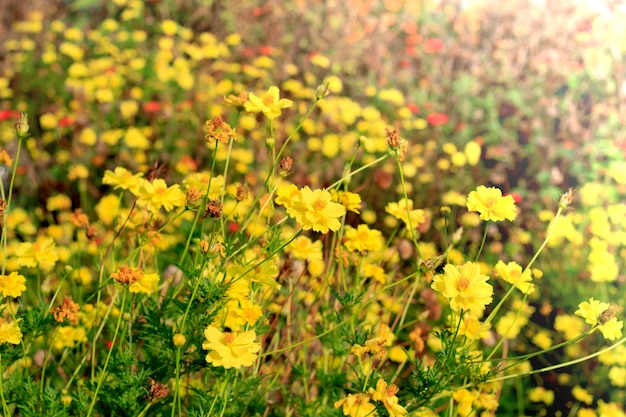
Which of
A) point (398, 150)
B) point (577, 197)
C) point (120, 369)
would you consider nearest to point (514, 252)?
point (577, 197)

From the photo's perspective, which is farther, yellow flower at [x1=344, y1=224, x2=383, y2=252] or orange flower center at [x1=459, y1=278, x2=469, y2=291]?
yellow flower at [x1=344, y1=224, x2=383, y2=252]

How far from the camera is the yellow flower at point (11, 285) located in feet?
3.99

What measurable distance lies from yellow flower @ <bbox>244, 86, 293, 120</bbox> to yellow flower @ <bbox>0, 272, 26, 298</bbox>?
0.50 m

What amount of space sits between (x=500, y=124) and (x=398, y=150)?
2.51 meters

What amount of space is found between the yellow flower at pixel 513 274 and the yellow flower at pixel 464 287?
0.65ft

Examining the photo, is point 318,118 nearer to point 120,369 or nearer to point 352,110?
point 352,110

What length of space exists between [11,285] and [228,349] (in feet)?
1.41

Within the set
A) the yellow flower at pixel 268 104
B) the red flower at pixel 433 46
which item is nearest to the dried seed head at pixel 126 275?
the yellow flower at pixel 268 104

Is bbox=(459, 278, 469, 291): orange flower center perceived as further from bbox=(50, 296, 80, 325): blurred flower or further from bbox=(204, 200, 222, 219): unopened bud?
bbox=(50, 296, 80, 325): blurred flower

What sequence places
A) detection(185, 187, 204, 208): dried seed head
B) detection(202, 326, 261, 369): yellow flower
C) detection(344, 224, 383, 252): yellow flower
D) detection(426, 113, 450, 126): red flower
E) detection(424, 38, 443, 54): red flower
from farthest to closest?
1. detection(424, 38, 443, 54): red flower
2. detection(426, 113, 450, 126): red flower
3. detection(344, 224, 383, 252): yellow flower
4. detection(185, 187, 204, 208): dried seed head
5. detection(202, 326, 261, 369): yellow flower

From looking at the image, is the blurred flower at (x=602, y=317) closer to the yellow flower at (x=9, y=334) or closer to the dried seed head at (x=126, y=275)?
the dried seed head at (x=126, y=275)

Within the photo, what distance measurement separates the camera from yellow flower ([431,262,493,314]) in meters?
1.08

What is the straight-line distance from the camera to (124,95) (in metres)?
3.75

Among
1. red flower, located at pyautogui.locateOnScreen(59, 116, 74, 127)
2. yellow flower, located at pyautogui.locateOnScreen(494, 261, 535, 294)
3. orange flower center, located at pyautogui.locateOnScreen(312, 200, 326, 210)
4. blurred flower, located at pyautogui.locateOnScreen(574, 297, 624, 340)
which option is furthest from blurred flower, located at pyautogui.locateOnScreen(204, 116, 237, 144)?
red flower, located at pyautogui.locateOnScreen(59, 116, 74, 127)
